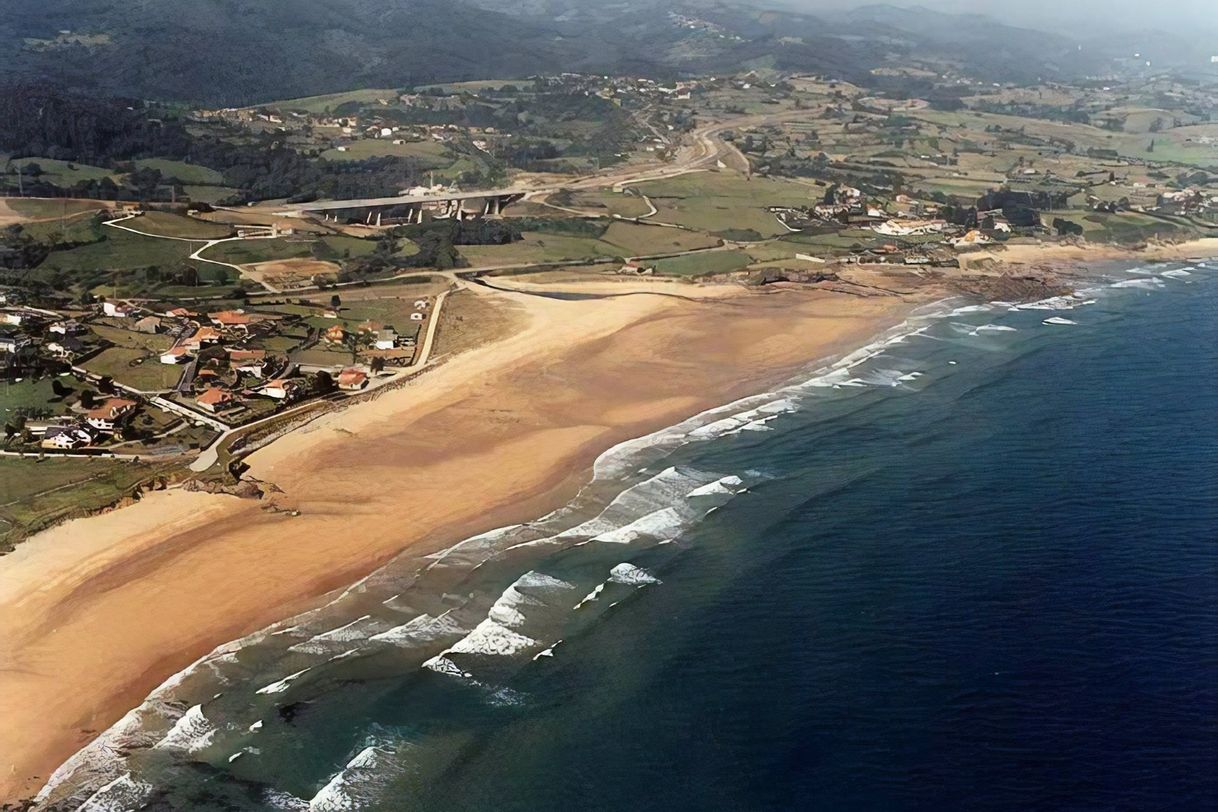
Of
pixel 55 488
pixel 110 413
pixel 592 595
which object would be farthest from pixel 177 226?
pixel 592 595

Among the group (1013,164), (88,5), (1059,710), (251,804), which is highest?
(88,5)

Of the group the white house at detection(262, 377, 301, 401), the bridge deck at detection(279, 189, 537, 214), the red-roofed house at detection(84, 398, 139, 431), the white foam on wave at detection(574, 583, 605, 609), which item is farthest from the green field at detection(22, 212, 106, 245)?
the white foam on wave at detection(574, 583, 605, 609)

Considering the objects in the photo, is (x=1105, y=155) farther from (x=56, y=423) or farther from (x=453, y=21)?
(x=56, y=423)

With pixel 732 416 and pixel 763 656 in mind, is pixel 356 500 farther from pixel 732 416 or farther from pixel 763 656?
pixel 732 416

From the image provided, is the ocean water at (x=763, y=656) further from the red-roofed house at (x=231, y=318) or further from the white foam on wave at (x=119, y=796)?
the red-roofed house at (x=231, y=318)

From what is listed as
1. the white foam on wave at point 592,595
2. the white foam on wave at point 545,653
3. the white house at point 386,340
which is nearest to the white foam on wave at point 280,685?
the white foam on wave at point 545,653

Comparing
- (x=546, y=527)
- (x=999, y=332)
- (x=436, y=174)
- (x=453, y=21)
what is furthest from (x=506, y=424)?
(x=453, y=21)
